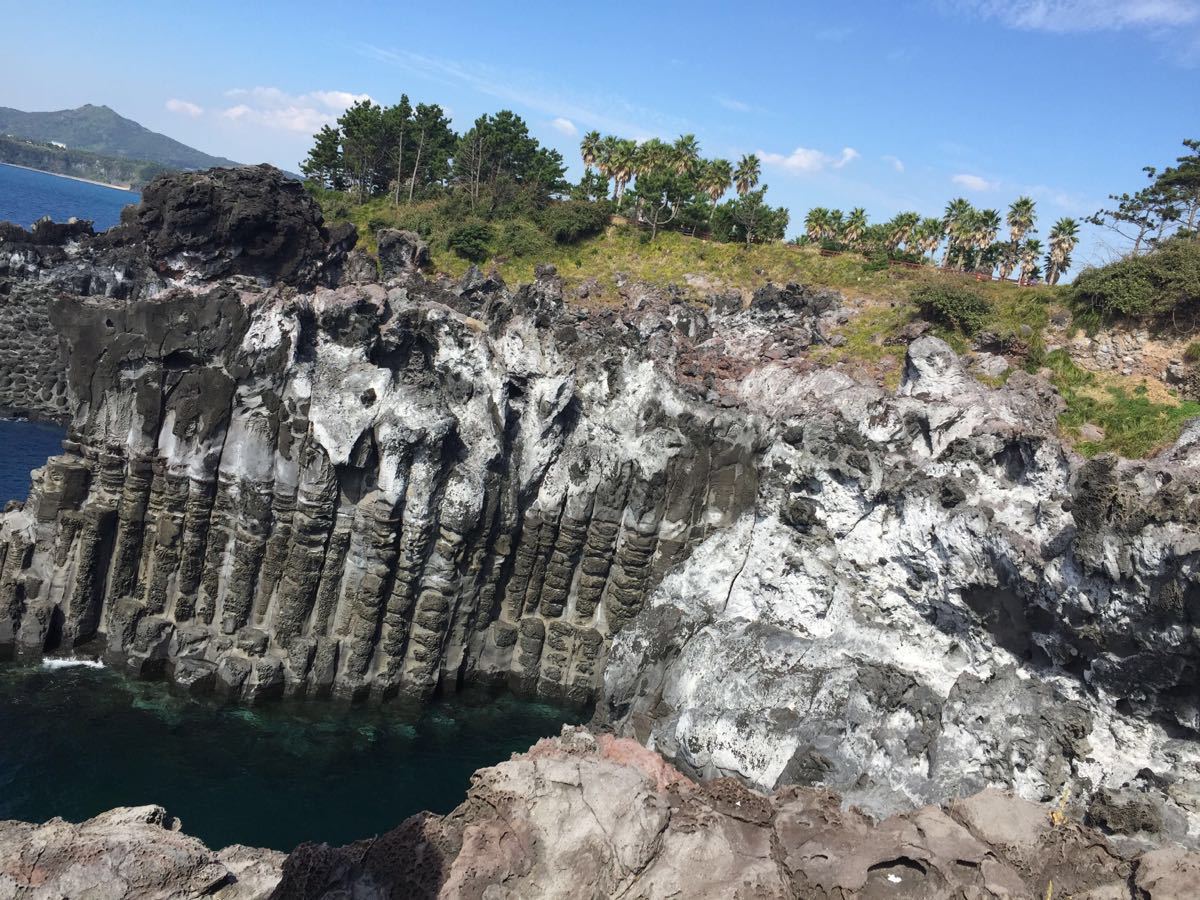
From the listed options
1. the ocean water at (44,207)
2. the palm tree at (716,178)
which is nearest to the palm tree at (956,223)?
the palm tree at (716,178)

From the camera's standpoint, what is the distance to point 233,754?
24.1m

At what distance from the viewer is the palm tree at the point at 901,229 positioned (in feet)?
191

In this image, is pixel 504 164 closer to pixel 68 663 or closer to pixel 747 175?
pixel 747 175

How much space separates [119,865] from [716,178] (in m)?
68.5

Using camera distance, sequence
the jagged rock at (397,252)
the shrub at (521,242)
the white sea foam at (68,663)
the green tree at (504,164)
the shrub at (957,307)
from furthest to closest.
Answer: the green tree at (504,164) < the shrub at (521,242) < the jagged rock at (397,252) < the shrub at (957,307) < the white sea foam at (68,663)

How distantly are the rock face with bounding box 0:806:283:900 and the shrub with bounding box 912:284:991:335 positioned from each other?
37494 millimetres

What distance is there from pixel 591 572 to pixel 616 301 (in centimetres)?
3574

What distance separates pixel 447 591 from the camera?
91.4 ft

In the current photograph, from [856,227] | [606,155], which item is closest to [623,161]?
[606,155]

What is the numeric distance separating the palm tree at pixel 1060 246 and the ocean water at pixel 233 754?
143 feet

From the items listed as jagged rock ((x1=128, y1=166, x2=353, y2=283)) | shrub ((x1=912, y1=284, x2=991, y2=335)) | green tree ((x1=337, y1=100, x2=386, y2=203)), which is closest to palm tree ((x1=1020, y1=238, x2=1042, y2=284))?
shrub ((x1=912, y1=284, x2=991, y2=335))

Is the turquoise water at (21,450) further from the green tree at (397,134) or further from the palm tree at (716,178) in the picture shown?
the palm tree at (716,178)

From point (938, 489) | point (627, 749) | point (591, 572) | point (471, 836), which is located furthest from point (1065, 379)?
point (471, 836)

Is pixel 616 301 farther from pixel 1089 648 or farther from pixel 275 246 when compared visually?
pixel 1089 648
